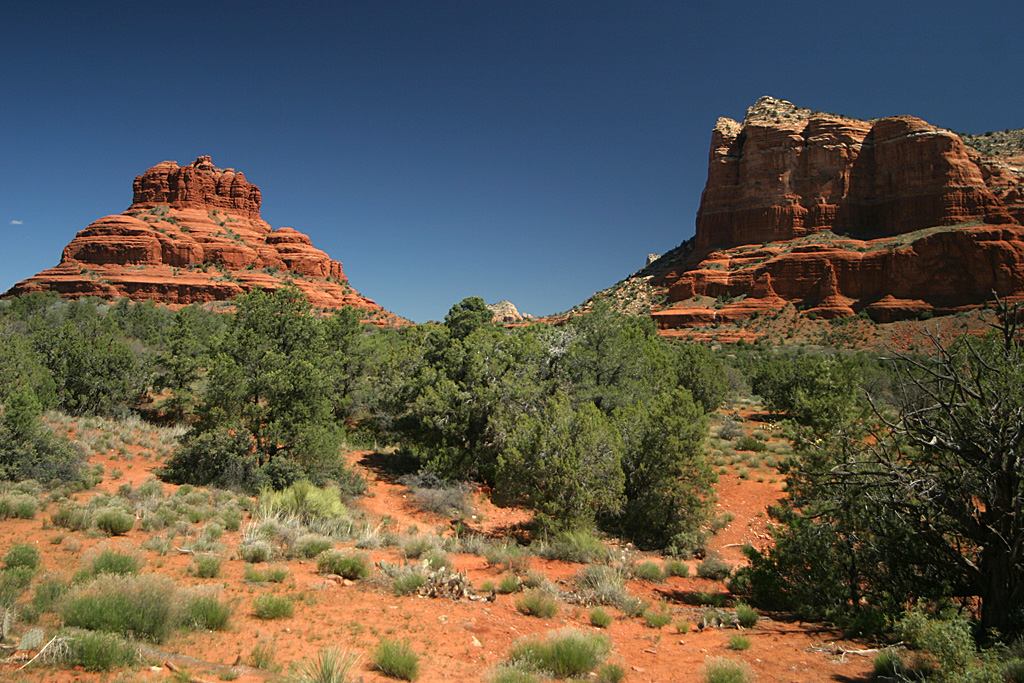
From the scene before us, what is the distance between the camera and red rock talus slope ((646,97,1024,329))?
62094 millimetres

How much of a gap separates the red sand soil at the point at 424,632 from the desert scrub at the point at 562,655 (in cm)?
38

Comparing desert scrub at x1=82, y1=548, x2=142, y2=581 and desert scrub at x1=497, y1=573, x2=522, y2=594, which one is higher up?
desert scrub at x1=82, y1=548, x2=142, y2=581

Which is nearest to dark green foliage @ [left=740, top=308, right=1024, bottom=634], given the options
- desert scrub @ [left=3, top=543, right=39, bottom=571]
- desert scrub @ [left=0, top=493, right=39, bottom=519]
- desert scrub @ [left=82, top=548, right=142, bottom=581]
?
desert scrub @ [left=82, top=548, right=142, bottom=581]

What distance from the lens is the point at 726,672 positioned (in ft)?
17.4

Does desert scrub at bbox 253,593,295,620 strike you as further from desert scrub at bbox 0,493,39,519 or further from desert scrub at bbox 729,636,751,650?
desert scrub at bbox 729,636,751,650

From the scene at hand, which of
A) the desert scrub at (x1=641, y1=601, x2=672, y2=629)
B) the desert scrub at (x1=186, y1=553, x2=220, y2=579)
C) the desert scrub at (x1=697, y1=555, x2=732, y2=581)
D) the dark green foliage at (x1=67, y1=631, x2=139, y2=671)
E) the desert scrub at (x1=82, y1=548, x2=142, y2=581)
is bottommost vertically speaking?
the desert scrub at (x1=697, y1=555, x2=732, y2=581)

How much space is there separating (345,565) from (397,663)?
3.55 metres

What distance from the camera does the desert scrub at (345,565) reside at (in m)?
8.27

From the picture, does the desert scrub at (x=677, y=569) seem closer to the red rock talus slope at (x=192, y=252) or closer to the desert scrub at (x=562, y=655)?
the desert scrub at (x=562, y=655)

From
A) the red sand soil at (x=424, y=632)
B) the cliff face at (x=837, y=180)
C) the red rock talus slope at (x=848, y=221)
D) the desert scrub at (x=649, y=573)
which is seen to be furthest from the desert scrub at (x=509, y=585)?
the cliff face at (x=837, y=180)

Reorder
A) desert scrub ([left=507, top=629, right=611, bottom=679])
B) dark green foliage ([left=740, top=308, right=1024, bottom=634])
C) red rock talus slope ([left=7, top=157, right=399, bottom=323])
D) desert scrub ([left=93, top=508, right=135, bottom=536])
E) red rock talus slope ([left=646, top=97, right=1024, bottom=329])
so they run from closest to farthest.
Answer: dark green foliage ([left=740, top=308, right=1024, bottom=634]) → desert scrub ([left=507, top=629, right=611, bottom=679]) → desert scrub ([left=93, top=508, right=135, bottom=536]) → red rock talus slope ([left=646, top=97, right=1024, bottom=329]) → red rock talus slope ([left=7, top=157, right=399, bottom=323])

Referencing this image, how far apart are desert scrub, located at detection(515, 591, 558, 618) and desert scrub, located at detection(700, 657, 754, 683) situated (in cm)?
253

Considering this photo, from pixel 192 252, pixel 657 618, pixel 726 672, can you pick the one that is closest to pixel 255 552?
pixel 657 618

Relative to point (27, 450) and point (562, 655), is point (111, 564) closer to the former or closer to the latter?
point (562, 655)
